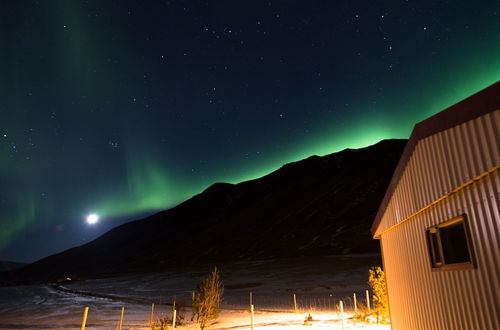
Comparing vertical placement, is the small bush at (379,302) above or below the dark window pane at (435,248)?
below

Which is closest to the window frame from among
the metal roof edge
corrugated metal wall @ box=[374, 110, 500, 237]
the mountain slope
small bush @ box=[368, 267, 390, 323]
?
corrugated metal wall @ box=[374, 110, 500, 237]

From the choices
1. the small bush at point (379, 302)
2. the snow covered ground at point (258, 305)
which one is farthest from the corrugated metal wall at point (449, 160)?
the snow covered ground at point (258, 305)

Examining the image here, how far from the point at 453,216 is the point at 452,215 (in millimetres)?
41

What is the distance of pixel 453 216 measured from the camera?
228 inches

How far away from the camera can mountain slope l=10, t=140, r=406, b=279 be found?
95.6 m

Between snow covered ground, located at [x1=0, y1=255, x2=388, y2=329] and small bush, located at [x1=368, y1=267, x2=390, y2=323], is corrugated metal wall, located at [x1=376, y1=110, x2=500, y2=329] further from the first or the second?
snow covered ground, located at [x1=0, y1=255, x2=388, y2=329]

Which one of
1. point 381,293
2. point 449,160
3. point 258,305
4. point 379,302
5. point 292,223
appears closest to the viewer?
point 449,160

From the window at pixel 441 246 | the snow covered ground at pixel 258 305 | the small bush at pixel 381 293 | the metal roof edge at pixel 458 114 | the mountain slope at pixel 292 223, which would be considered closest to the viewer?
the metal roof edge at pixel 458 114

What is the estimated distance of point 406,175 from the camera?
7660mm

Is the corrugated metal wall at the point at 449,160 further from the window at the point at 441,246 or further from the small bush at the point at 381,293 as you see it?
the small bush at the point at 381,293

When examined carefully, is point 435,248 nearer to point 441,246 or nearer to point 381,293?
point 441,246

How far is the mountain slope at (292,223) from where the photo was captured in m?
95.6

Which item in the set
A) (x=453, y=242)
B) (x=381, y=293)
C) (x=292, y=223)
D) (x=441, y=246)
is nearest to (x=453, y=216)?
Result: (x=441, y=246)

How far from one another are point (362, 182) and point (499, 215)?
130m
